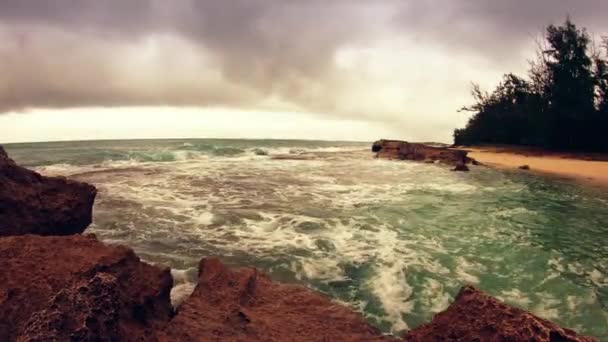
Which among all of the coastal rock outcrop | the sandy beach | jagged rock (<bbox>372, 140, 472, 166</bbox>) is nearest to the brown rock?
the sandy beach

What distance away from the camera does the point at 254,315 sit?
139 inches

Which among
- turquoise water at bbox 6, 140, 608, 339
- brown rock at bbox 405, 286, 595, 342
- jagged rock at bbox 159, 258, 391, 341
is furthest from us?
turquoise water at bbox 6, 140, 608, 339

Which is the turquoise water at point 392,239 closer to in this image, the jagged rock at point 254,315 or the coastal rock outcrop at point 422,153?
the jagged rock at point 254,315

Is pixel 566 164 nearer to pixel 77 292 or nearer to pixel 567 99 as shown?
pixel 567 99

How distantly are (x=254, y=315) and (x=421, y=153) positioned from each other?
27613 mm

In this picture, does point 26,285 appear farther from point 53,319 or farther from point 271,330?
point 271,330

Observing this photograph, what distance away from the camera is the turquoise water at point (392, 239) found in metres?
5.31

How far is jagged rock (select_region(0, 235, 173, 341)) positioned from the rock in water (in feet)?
7.01

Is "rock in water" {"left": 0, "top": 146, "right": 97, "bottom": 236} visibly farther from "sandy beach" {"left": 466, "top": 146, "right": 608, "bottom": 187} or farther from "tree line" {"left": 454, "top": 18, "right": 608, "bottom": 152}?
"tree line" {"left": 454, "top": 18, "right": 608, "bottom": 152}

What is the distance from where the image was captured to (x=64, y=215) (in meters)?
6.08

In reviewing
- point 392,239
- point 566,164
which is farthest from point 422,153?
point 392,239

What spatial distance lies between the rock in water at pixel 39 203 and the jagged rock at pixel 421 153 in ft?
73.3

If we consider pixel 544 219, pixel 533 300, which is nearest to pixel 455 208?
pixel 544 219

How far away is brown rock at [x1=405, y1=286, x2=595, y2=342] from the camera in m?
2.71
